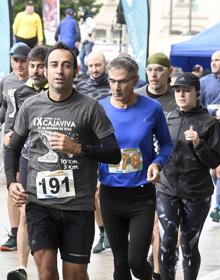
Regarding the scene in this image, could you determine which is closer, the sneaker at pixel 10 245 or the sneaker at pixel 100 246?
the sneaker at pixel 10 245

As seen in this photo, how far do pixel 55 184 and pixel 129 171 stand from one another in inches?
41.3

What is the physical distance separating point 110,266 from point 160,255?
1.50 metres

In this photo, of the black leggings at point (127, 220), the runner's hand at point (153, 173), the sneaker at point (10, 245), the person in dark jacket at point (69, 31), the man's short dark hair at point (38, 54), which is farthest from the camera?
the person in dark jacket at point (69, 31)

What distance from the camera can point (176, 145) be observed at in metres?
7.62

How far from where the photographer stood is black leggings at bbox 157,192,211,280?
754 centimetres

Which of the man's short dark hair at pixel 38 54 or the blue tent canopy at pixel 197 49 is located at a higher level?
the man's short dark hair at pixel 38 54

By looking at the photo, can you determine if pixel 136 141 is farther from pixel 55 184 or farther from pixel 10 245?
pixel 10 245

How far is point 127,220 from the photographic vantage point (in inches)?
281

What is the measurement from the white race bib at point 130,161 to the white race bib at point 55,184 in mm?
935

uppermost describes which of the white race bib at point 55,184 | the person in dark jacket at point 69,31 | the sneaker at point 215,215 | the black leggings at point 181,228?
the white race bib at point 55,184

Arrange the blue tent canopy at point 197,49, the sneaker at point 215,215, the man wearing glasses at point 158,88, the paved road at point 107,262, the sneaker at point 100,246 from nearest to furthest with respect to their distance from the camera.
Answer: the man wearing glasses at point 158,88 < the paved road at point 107,262 < the sneaker at point 100,246 < the sneaker at point 215,215 < the blue tent canopy at point 197,49

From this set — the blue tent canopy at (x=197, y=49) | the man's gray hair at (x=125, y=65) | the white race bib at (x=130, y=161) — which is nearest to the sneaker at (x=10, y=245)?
the white race bib at (x=130, y=161)

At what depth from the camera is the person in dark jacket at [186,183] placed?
754 centimetres

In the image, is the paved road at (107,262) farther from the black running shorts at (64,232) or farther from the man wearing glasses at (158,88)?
the black running shorts at (64,232)
